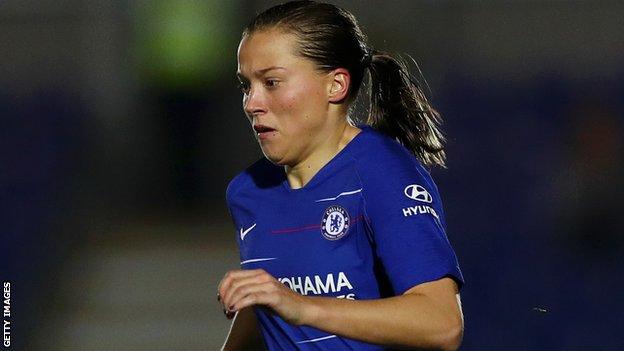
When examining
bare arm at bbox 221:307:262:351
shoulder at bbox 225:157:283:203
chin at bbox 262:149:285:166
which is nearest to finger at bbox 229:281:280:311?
chin at bbox 262:149:285:166

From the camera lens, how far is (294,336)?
1931 mm

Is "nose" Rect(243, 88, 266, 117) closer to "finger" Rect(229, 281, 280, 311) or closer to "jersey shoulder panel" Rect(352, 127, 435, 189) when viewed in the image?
"jersey shoulder panel" Rect(352, 127, 435, 189)

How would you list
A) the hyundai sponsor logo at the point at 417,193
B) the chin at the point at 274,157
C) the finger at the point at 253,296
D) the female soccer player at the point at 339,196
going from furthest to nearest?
the chin at the point at 274,157 → the hyundai sponsor logo at the point at 417,193 → the female soccer player at the point at 339,196 → the finger at the point at 253,296

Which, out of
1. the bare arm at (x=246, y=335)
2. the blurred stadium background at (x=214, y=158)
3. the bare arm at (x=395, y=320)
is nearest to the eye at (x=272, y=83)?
the bare arm at (x=395, y=320)

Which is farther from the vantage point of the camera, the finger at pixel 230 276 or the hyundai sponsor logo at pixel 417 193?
the hyundai sponsor logo at pixel 417 193

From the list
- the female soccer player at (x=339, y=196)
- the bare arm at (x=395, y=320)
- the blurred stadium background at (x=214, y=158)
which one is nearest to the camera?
the bare arm at (x=395, y=320)

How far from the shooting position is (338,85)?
1955 millimetres

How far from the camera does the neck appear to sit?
1.96 meters

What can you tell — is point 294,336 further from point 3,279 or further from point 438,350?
point 3,279

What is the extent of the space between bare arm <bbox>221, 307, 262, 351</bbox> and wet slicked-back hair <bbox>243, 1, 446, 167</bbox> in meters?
0.49

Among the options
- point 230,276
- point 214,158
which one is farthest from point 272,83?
point 214,158

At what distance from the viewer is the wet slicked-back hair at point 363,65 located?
1.91 m

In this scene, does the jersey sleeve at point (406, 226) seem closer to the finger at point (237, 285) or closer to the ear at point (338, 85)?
the ear at point (338, 85)

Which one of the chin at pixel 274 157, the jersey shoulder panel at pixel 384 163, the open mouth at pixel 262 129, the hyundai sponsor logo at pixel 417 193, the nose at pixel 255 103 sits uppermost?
the nose at pixel 255 103
